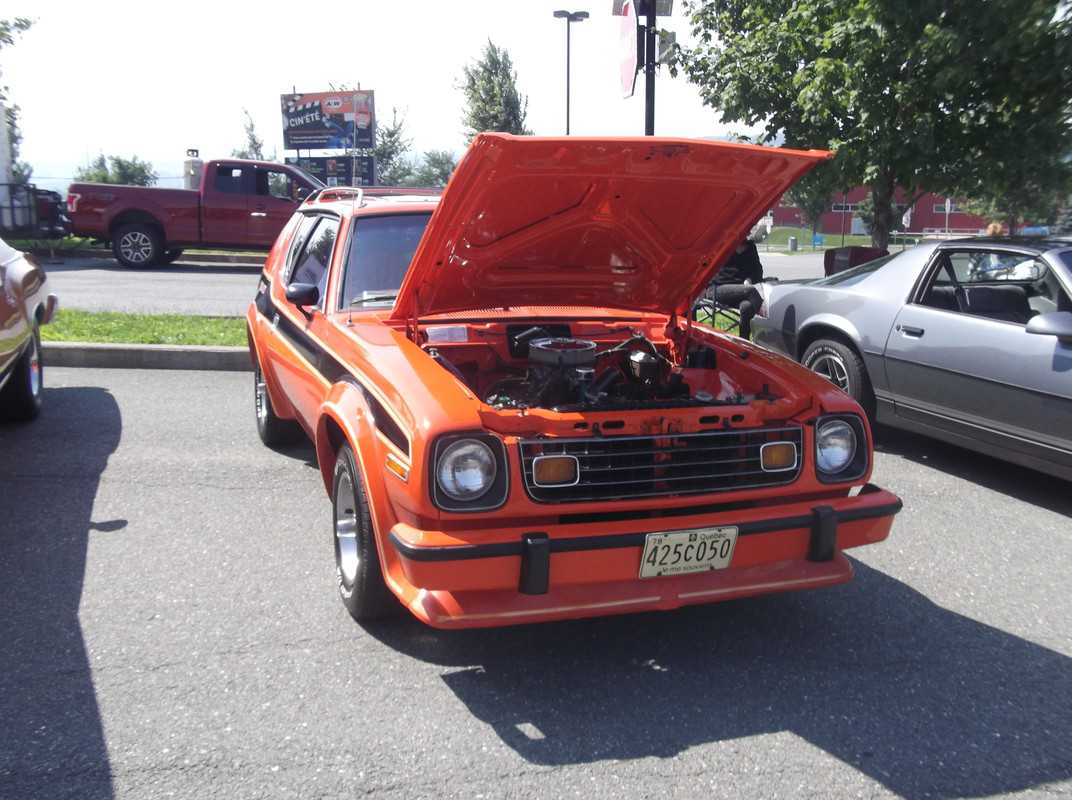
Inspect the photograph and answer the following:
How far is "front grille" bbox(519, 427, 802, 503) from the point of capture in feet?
9.59

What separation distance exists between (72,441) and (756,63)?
6.91 metres

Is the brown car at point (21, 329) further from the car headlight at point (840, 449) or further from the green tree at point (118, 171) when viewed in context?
the green tree at point (118, 171)

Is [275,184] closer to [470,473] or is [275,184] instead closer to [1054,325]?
[1054,325]

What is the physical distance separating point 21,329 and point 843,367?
16.9 ft

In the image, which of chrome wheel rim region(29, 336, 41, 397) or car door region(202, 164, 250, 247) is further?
car door region(202, 164, 250, 247)

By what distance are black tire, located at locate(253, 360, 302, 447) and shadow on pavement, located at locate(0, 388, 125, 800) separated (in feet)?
3.00

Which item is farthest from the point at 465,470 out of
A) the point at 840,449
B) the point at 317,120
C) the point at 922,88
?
the point at 317,120

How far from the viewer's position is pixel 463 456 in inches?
112

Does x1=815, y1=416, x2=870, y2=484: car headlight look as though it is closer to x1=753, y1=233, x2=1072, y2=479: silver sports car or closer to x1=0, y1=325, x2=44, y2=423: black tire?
x1=753, y1=233, x2=1072, y2=479: silver sports car

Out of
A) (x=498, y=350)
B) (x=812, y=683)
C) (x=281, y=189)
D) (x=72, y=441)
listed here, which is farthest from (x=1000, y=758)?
(x=281, y=189)

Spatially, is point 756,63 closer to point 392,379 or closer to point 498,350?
point 498,350

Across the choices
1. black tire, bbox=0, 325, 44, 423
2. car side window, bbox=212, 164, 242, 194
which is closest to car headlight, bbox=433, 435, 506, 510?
black tire, bbox=0, 325, 44, 423

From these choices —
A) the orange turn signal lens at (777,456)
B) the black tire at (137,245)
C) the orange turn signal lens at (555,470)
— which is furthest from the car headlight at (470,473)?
the black tire at (137,245)

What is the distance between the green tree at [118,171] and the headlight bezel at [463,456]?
30997 mm
